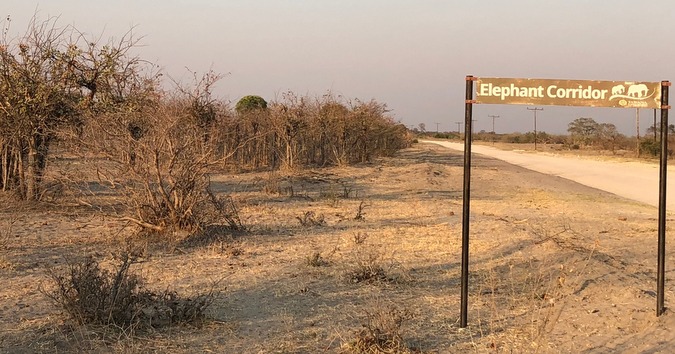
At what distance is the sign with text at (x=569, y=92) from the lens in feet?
16.0

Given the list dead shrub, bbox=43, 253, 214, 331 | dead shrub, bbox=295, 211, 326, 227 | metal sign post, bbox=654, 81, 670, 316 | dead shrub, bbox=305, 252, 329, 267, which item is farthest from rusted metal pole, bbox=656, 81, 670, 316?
dead shrub, bbox=295, 211, 326, 227

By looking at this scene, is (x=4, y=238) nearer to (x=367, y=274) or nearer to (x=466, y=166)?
(x=367, y=274)

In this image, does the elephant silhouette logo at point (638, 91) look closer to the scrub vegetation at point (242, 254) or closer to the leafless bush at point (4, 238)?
the scrub vegetation at point (242, 254)

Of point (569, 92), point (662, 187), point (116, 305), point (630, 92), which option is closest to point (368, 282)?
point (116, 305)

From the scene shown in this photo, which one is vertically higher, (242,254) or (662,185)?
(662,185)

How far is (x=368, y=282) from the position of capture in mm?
6422

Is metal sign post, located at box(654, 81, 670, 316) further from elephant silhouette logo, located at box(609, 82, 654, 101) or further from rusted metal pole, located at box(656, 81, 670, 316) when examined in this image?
elephant silhouette logo, located at box(609, 82, 654, 101)

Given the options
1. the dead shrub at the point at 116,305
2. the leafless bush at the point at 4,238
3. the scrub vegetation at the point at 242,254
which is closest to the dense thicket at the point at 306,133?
the scrub vegetation at the point at 242,254

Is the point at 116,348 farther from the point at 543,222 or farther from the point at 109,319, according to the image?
the point at 543,222

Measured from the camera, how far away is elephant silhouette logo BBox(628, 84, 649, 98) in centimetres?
499

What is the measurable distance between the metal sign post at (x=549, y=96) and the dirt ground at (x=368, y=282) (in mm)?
732

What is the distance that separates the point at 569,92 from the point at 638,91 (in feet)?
1.88

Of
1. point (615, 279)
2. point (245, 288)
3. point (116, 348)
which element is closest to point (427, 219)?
point (615, 279)

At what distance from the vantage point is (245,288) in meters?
6.29
